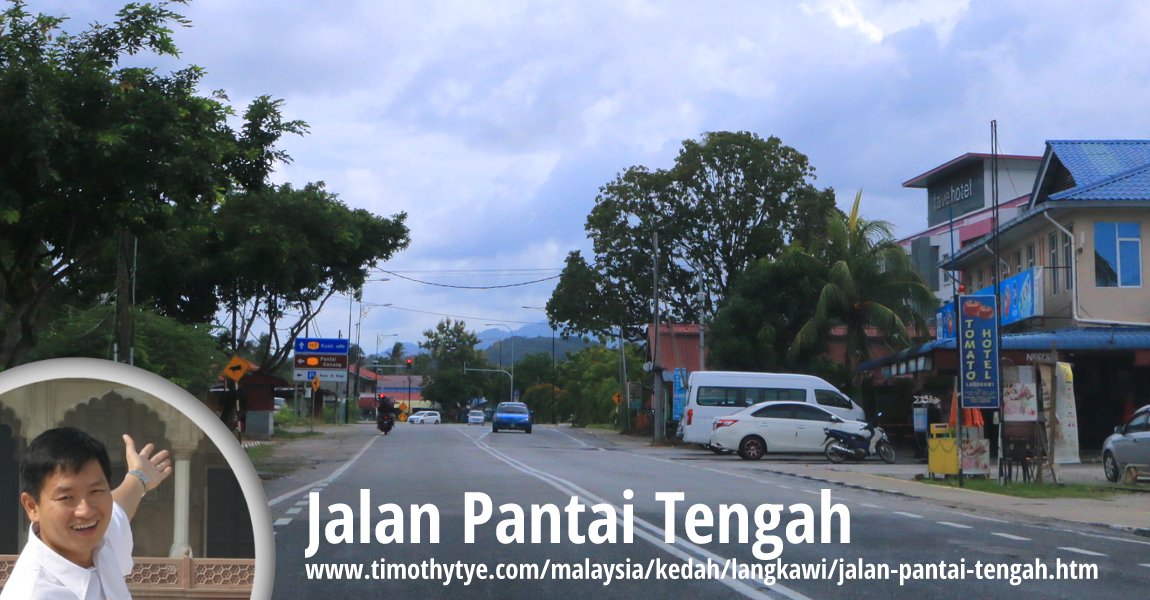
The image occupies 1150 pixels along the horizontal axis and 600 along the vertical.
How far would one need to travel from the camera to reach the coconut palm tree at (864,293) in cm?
4100

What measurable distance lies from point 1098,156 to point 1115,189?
3.95 m

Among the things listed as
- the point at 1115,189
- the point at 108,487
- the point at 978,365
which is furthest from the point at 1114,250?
the point at 108,487

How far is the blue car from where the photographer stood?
5575 cm

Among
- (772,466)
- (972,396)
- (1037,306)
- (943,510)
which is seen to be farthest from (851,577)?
(1037,306)

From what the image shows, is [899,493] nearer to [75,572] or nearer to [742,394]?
[742,394]

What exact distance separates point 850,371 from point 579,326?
14.7 metres

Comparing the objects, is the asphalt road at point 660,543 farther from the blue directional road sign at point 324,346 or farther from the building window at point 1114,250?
the blue directional road sign at point 324,346

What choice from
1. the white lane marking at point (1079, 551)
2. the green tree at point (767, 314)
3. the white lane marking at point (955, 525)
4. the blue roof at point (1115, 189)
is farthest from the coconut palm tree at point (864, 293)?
the white lane marking at point (1079, 551)

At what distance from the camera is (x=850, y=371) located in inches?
1690

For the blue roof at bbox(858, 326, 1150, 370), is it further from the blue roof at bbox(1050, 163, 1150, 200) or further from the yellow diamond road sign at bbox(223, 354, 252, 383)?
the yellow diamond road sign at bbox(223, 354, 252, 383)

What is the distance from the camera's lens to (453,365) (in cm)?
12219

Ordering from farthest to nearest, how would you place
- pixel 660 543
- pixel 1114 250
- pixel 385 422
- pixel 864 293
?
pixel 385 422
pixel 864 293
pixel 1114 250
pixel 660 543

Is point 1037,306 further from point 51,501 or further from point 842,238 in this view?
point 51,501

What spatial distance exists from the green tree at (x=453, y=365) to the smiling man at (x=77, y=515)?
372 ft
